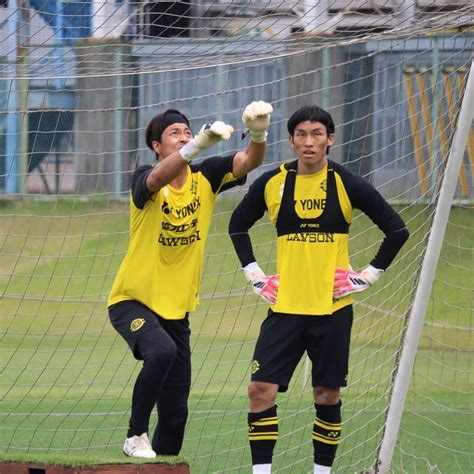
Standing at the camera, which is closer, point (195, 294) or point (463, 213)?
point (195, 294)

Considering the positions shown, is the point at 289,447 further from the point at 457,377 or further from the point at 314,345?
the point at 457,377

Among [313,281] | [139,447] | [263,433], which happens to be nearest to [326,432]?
[263,433]

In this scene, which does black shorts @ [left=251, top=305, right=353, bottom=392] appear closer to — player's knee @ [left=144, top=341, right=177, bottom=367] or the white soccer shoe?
player's knee @ [left=144, top=341, right=177, bottom=367]

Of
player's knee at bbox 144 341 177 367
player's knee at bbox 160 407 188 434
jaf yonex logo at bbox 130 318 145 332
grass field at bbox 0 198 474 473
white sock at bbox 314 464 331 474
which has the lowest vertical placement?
grass field at bbox 0 198 474 473

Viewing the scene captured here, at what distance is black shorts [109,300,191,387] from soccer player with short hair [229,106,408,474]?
423 millimetres

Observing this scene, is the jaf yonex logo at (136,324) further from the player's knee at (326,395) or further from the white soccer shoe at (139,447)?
the player's knee at (326,395)

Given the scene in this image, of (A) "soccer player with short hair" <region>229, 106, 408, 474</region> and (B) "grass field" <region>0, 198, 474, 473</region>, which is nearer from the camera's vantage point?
(A) "soccer player with short hair" <region>229, 106, 408, 474</region>

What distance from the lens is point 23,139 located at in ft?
33.1

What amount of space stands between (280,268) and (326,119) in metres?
0.75

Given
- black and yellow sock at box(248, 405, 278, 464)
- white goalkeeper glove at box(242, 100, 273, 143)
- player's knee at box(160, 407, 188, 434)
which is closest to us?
white goalkeeper glove at box(242, 100, 273, 143)

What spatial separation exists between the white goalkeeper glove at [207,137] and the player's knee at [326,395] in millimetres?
1290

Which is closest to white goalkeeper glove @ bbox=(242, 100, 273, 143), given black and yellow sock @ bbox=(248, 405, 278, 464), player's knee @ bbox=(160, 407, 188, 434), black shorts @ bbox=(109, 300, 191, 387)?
black shorts @ bbox=(109, 300, 191, 387)

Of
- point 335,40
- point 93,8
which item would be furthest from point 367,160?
point 93,8

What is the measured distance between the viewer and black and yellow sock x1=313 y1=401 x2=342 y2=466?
614 cm
